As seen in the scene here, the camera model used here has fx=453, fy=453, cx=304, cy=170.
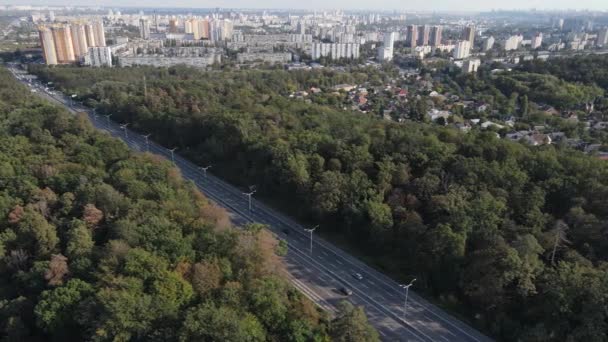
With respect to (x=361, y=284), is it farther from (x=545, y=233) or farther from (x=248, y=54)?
(x=248, y=54)

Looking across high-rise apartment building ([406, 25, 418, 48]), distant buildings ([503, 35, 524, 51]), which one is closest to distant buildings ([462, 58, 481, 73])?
distant buildings ([503, 35, 524, 51])

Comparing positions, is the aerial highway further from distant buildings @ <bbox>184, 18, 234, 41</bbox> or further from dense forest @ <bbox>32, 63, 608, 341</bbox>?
distant buildings @ <bbox>184, 18, 234, 41</bbox>

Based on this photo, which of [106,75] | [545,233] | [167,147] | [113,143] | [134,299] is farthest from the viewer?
[106,75]

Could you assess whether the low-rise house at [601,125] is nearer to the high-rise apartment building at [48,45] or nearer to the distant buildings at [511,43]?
the distant buildings at [511,43]

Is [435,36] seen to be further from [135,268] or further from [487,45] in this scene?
[135,268]

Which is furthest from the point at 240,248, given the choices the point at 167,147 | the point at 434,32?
the point at 434,32
